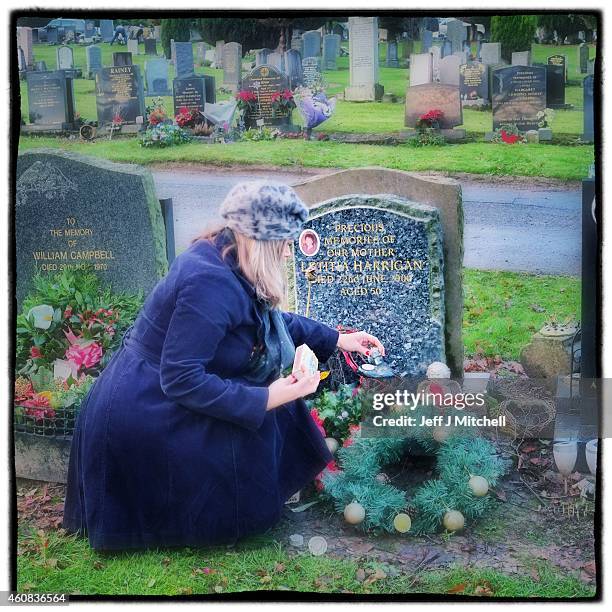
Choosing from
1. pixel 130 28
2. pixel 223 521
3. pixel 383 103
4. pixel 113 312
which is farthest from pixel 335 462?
pixel 130 28

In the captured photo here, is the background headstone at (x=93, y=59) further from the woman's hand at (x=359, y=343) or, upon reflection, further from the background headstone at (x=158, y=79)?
the woman's hand at (x=359, y=343)

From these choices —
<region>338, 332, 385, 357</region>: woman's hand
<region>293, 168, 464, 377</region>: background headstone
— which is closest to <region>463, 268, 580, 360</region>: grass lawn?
<region>293, 168, 464, 377</region>: background headstone

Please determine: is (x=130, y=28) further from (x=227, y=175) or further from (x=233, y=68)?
(x=227, y=175)

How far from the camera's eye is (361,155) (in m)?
5.17

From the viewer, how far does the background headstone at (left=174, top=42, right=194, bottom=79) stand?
5.20 meters

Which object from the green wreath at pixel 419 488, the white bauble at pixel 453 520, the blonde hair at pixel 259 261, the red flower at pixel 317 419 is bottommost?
the white bauble at pixel 453 520

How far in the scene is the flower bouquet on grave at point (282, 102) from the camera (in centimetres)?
517

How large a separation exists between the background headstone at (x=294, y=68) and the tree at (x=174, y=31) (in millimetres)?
520

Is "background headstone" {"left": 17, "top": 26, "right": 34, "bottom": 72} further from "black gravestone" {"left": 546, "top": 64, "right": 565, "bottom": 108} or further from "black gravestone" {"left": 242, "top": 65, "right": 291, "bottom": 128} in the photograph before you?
"black gravestone" {"left": 546, "top": 64, "right": 565, "bottom": 108}

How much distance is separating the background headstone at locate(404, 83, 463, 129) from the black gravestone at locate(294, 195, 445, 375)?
419 mm

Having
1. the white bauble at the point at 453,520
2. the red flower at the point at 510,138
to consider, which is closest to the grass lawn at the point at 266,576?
the white bauble at the point at 453,520

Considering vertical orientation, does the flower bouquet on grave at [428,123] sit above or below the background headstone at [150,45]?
below

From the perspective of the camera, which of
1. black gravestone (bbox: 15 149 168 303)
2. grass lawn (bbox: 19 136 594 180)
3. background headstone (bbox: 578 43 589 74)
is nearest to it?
background headstone (bbox: 578 43 589 74)

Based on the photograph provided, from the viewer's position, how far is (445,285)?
5211mm
